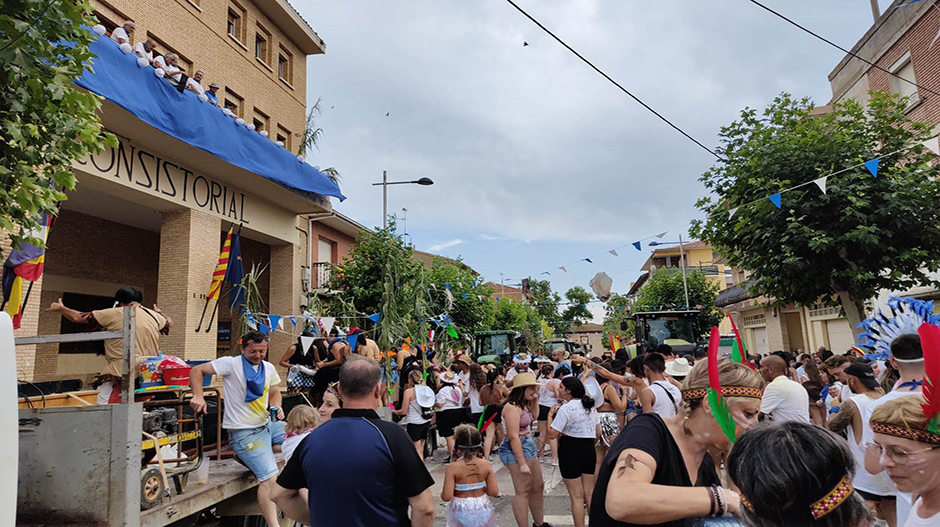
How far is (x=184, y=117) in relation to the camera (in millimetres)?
10602

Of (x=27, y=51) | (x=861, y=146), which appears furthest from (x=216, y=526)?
(x=861, y=146)

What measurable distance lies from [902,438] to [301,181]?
13.9 meters

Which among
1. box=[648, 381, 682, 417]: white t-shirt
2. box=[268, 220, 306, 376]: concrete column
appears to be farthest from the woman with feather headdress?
box=[268, 220, 306, 376]: concrete column

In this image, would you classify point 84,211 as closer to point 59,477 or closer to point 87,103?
point 87,103

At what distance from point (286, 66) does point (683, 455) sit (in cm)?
1837

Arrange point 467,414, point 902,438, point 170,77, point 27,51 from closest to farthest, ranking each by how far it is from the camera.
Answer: point 902,438, point 27,51, point 467,414, point 170,77

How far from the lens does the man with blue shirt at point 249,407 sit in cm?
472

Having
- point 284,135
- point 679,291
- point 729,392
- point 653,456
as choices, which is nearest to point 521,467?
point 729,392

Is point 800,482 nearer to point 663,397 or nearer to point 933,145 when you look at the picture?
point 663,397

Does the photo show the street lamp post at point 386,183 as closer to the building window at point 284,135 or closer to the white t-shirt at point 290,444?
the building window at point 284,135

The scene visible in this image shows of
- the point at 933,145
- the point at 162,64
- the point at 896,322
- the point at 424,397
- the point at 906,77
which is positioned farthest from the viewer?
the point at 906,77

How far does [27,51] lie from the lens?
4262 millimetres

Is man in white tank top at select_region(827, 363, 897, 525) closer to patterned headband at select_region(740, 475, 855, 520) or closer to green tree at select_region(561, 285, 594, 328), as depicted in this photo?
patterned headband at select_region(740, 475, 855, 520)

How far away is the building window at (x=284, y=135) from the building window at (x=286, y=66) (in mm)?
1652
